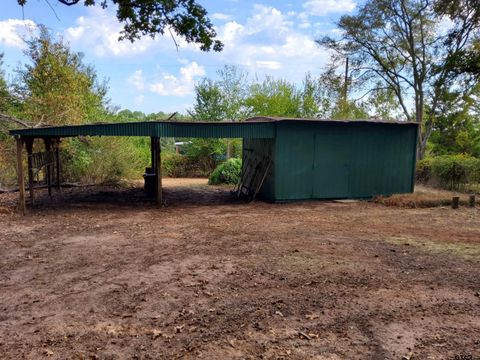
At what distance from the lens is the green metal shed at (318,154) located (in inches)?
413

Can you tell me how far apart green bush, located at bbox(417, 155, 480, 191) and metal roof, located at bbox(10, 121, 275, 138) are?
23.3 feet

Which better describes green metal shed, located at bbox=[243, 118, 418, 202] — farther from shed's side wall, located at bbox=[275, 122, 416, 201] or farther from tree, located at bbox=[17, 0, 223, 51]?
tree, located at bbox=[17, 0, 223, 51]

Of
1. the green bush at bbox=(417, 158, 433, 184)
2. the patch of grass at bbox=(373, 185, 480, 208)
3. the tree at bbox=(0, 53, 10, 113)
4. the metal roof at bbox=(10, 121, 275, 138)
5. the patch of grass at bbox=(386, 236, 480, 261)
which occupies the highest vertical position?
the tree at bbox=(0, 53, 10, 113)

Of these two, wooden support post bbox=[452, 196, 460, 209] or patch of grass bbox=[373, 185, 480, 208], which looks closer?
wooden support post bbox=[452, 196, 460, 209]

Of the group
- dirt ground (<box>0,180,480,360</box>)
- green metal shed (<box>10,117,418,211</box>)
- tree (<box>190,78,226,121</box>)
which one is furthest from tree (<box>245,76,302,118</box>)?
dirt ground (<box>0,180,480,360</box>)

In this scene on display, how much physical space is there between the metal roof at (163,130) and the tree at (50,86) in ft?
12.0

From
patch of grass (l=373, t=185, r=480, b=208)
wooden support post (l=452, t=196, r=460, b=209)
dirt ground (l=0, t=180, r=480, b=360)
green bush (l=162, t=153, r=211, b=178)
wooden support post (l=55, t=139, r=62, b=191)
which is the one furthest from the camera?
green bush (l=162, t=153, r=211, b=178)

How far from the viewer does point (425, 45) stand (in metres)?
20.2

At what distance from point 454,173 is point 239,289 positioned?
11974 mm

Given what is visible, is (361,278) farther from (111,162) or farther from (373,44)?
(373,44)

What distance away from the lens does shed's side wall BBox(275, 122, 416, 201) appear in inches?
435

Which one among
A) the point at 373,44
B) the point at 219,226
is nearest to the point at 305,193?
the point at 219,226

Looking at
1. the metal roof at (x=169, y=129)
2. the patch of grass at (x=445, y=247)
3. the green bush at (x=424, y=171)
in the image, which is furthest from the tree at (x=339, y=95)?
the patch of grass at (x=445, y=247)

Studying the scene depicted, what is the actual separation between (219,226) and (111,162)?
918 cm
